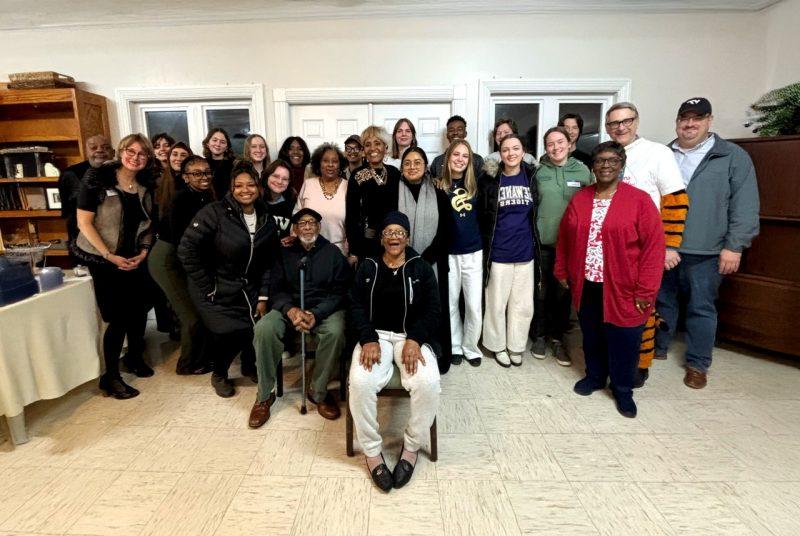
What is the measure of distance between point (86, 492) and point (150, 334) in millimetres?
2081

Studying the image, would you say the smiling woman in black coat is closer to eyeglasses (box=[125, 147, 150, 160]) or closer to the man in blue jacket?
eyeglasses (box=[125, 147, 150, 160])

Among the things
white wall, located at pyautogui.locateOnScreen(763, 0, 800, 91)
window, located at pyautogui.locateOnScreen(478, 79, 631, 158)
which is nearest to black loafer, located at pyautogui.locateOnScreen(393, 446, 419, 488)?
window, located at pyautogui.locateOnScreen(478, 79, 631, 158)

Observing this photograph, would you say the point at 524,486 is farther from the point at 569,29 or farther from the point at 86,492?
the point at 569,29

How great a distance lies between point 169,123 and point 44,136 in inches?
43.9

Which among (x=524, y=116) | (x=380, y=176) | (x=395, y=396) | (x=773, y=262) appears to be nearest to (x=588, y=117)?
(x=524, y=116)

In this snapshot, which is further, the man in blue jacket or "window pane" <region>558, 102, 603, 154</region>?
"window pane" <region>558, 102, 603, 154</region>

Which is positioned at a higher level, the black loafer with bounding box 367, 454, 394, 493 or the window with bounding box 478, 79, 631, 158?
the window with bounding box 478, 79, 631, 158

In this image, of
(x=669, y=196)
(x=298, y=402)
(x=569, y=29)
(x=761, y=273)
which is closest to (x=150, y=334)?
(x=298, y=402)

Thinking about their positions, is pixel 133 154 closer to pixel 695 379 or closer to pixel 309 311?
pixel 309 311

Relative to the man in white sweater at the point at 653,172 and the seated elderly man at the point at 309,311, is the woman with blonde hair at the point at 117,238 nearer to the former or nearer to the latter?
the seated elderly man at the point at 309,311

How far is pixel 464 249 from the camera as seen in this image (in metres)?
2.86

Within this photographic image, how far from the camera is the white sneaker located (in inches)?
119

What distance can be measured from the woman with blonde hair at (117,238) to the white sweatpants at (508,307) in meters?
2.37

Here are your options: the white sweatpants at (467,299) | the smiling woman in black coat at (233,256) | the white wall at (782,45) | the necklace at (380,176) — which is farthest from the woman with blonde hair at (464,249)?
the white wall at (782,45)
